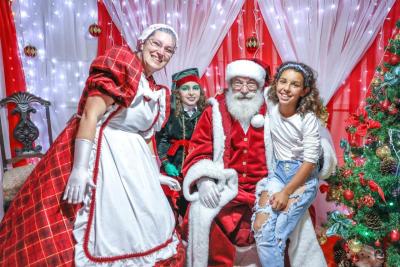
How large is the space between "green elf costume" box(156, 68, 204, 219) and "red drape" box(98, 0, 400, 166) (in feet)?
3.85

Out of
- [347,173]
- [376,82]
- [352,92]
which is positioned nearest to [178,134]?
[347,173]

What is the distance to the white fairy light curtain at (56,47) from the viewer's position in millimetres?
4199

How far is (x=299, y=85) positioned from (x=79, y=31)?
119 inches

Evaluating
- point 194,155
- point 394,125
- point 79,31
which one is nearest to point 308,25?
point 394,125

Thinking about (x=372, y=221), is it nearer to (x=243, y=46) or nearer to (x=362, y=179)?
(x=362, y=179)

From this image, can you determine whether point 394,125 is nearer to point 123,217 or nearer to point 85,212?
point 123,217

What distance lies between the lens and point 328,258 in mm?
2875

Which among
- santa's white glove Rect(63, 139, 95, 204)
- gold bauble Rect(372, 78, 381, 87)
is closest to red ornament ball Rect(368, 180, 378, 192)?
gold bauble Rect(372, 78, 381, 87)

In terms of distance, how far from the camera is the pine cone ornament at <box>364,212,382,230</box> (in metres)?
2.38

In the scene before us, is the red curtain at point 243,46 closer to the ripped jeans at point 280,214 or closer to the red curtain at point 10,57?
the ripped jeans at point 280,214

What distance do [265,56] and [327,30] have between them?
75cm

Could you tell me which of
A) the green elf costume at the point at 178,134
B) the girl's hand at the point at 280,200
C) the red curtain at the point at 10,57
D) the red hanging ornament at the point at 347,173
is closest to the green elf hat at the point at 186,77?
the green elf costume at the point at 178,134

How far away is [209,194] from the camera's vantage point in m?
2.38

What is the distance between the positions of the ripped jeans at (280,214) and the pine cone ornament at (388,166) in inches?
16.8
